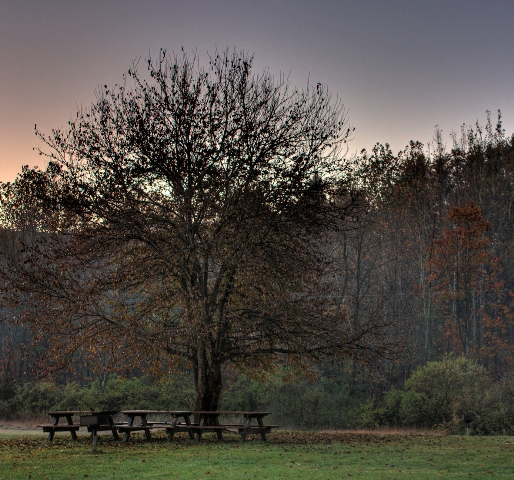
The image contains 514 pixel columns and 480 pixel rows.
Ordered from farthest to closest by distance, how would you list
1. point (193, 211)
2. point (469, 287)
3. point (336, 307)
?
1. point (469, 287)
2. point (336, 307)
3. point (193, 211)

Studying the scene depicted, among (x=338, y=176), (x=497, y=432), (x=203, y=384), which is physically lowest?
(x=497, y=432)

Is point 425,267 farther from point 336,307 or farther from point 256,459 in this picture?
point 256,459

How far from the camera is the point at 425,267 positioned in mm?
38625

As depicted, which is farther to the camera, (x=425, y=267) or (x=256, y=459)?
(x=425, y=267)

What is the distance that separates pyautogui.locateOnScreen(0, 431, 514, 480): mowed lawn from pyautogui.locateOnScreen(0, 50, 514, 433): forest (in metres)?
3.32

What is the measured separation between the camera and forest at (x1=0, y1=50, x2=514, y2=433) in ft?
59.9

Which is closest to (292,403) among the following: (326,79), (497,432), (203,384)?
(497,432)

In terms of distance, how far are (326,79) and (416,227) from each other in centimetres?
2252

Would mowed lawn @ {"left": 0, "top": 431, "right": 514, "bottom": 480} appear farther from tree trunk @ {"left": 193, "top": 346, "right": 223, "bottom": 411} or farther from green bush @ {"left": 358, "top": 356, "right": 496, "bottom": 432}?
green bush @ {"left": 358, "top": 356, "right": 496, "bottom": 432}

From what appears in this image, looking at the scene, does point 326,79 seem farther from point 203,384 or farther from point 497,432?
point 497,432

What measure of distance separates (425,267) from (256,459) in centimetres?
2804

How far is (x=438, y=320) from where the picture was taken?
41594 millimetres

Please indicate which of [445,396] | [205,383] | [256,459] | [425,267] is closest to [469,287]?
[425,267]

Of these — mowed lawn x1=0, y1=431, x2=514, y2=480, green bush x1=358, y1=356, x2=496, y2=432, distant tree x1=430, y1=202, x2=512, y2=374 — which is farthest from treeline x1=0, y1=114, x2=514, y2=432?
mowed lawn x1=0, y1=431, x2=514, y2=480
